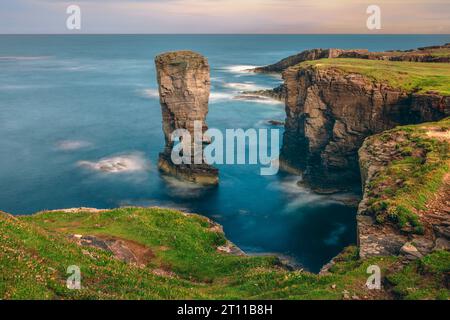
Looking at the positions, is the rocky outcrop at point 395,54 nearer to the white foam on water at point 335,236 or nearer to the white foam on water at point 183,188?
the white foam on water at point 335,236

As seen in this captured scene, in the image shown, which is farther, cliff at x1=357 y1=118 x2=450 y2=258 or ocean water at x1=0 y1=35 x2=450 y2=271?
ocean water at x1=0 y1=35 x2=450 y2=271

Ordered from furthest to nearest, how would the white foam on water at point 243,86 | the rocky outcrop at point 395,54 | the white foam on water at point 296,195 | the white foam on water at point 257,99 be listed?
the white foam on water at point 243,86 < the white foam on water at point 257,99 < the rocky outcrop at point 395,54 < the white foam on water at point 296,195

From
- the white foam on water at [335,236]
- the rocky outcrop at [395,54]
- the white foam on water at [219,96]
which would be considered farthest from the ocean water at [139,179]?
the rocky outcrop at [395,54]

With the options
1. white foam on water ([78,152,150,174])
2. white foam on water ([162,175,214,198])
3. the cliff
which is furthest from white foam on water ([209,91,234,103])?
the cliff

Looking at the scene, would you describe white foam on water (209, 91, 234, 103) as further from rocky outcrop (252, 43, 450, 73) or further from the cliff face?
the cliff face

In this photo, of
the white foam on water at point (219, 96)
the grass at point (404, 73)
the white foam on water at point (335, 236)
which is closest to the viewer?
the white foam on water at point (335, 236)

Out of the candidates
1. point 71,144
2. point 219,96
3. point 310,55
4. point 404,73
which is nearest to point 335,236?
point 404,73

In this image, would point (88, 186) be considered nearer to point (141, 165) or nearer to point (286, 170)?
point (141, 165)

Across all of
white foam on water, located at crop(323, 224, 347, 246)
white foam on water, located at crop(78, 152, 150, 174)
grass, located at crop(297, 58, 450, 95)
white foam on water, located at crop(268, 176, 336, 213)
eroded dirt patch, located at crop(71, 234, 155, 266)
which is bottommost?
white foam on water, located at crop(323, 224, 347, 246)
